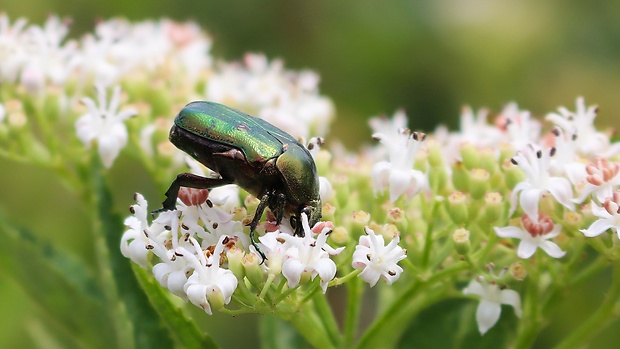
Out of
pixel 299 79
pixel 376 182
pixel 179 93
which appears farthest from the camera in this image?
pixel 299 79

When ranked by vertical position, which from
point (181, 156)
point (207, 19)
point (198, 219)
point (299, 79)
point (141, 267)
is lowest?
point (141, 267)

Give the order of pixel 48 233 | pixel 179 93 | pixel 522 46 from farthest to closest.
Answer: pixel 522 46
pixel 48 233
pixel 179 93

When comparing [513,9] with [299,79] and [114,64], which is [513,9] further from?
[114,64]

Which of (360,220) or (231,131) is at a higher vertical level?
(231,131)

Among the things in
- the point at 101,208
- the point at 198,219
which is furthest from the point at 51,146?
the point at 198,219

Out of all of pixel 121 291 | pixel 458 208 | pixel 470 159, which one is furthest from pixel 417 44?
pixel 121 291

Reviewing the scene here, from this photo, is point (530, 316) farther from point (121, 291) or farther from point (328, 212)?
point (121, 291)

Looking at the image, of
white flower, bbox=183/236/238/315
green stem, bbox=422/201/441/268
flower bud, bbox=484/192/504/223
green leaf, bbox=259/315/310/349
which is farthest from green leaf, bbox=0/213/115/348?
flower bud, bbox=484/192/504/223
